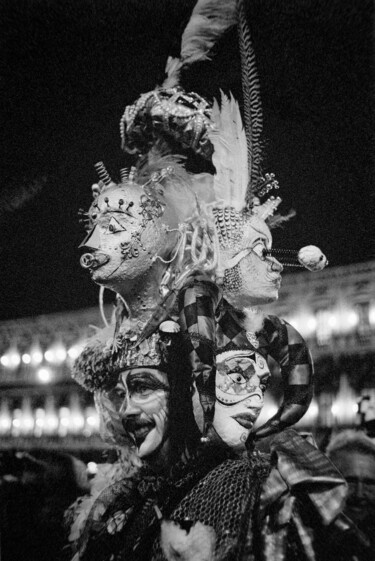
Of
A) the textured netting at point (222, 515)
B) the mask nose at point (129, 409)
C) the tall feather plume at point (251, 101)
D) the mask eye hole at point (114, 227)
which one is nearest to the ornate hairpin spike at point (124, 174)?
the mask eye hole at point (114, 227)

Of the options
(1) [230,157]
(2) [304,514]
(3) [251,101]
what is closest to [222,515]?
(2) [304,514]

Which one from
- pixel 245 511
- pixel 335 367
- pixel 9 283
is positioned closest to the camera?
pixel 245 511

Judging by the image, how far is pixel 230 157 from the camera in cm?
157

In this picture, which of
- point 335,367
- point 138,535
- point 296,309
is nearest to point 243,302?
point 296,309

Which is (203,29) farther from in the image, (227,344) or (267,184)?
(227,344)

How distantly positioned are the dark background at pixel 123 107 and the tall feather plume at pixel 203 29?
0.09ft

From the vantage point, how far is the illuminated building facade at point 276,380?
1.42m

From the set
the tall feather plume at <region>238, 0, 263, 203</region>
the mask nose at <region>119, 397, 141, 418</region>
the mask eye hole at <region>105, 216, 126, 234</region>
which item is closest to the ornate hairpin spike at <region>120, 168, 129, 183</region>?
the mask eye hole at <region>105, 216, 126, 234</region>

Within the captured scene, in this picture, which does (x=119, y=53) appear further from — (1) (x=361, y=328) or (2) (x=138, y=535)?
(2) (x=138, y=535)

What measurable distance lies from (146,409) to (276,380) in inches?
11.4

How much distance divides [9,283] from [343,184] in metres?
1.00

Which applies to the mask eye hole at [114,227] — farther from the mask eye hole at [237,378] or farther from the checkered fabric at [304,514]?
the checkered fabric at [304,514]

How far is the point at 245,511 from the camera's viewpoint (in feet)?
4.33

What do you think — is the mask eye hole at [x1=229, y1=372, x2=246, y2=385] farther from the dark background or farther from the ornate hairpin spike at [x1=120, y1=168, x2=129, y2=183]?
the ornate hairpin spike at [x1=120, y1=168, x2=129, y2=183]
